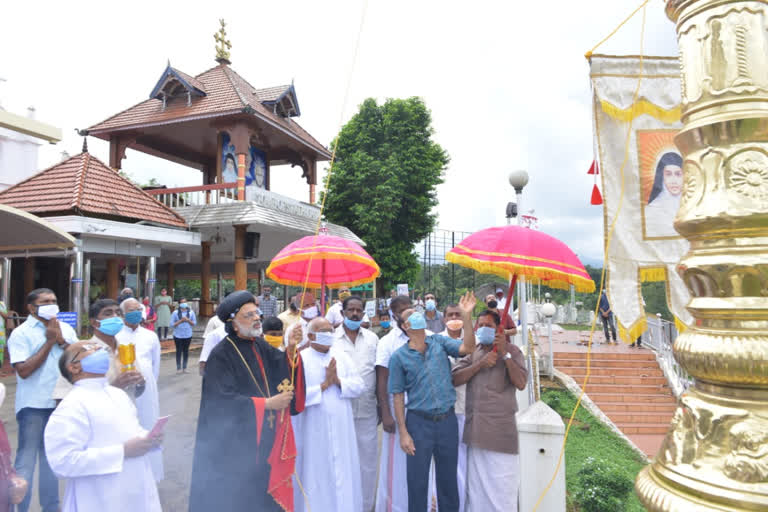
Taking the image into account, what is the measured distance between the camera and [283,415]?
3.56 metres

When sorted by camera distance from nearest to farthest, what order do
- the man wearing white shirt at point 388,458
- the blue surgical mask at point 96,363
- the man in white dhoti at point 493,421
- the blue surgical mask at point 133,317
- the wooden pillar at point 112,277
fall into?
the blue surgical mask at point 96,363
the man in white dhoti at point 493,421
the man wearing white shirt at point 388,458
the blue surgical mask at point 133,317
the wooden pillar at point 112,277

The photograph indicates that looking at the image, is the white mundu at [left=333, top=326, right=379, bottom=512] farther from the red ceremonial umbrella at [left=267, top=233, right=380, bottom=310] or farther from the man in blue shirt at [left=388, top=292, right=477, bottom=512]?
the man in blue shirt at [left=388, top=292, right=477, bottom=512]

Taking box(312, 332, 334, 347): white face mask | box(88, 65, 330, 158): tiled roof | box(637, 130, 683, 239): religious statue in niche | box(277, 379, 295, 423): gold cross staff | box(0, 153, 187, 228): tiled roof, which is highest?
box(88, 65, 330, 158): tiled roof

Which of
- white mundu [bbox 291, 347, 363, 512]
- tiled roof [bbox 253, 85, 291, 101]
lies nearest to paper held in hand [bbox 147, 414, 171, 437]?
white mundu [bbox 291, 347, 363, 512]

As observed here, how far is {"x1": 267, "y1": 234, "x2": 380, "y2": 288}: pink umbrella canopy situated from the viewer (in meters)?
4.59

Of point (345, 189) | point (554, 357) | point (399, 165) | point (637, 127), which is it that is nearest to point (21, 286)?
point (345, 189)

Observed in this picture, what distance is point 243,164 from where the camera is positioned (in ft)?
45.4

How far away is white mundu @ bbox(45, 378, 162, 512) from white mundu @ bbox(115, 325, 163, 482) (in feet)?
6.13

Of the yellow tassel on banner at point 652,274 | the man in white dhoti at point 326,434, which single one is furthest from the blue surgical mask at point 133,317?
the yellow tassel on banner at point 652,274

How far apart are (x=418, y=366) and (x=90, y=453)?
2.34 metres

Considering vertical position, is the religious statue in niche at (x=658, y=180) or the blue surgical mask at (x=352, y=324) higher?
the religious statue in niche at (x=658, y=180)

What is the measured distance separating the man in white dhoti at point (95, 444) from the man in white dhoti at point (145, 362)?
186 centimetres

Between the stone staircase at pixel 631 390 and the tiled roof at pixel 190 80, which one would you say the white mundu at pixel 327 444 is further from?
the tiled roof at pixel 190 80

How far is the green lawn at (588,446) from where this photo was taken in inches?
267
